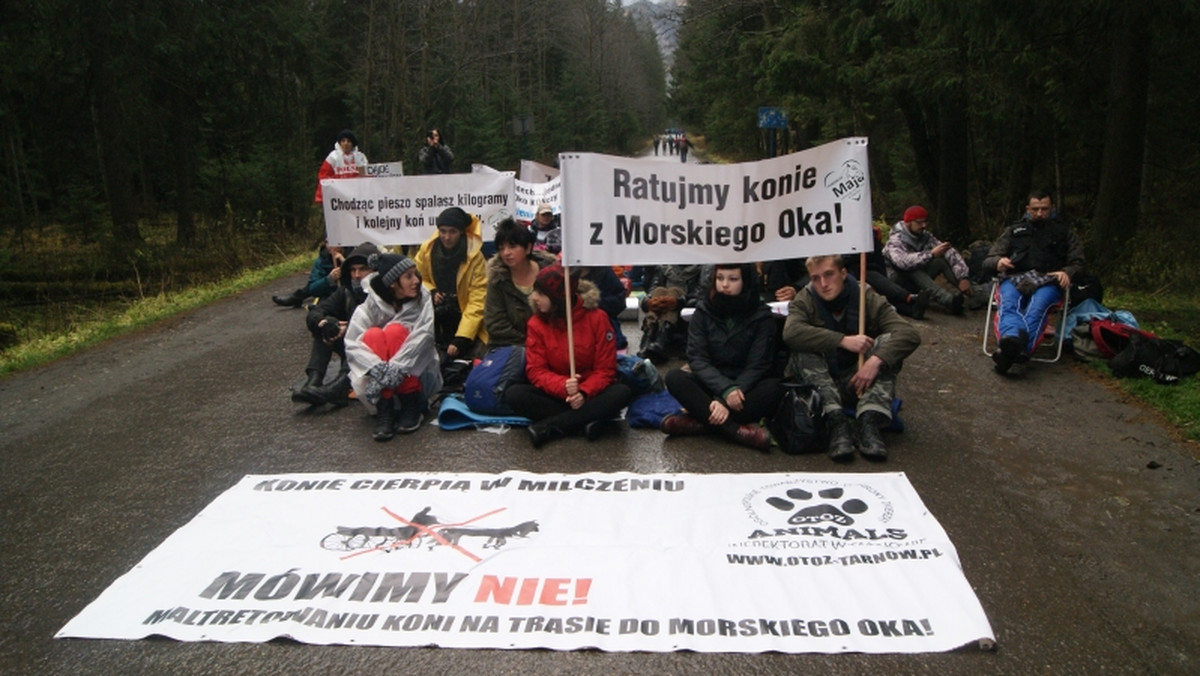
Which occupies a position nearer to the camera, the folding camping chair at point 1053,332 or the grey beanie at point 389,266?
the grey beanie at point 389,266

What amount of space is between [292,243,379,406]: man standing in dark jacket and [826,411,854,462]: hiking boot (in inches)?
153

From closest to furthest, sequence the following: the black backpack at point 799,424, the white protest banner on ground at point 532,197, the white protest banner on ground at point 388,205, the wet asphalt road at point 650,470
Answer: the wet asphalt road at point 650,470 → the black backpack at point 799,424 → the white protest banner on ground at point 388,205 → the white protest banner on ground at point 532,197

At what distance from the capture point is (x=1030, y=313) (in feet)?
24.6

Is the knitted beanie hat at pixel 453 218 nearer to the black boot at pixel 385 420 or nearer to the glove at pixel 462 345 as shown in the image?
the glove at pixel 462 345

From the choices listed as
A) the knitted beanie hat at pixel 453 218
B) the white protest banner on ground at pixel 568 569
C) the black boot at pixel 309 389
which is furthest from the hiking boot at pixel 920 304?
the black boot at pixel 309 389

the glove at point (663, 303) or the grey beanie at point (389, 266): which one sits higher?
the grey beanie at point (389, 266)

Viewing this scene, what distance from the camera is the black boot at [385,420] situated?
625 centimetres

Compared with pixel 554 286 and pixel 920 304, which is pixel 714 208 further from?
pixel 920 304

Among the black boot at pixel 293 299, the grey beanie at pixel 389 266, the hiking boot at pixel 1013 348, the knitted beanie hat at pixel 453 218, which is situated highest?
the knitted beanie hat at pixel 453 218

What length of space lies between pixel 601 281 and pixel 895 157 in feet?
62.2

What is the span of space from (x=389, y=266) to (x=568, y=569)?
330 centimetres

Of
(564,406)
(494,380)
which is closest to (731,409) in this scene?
(564,406)

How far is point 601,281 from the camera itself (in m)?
7.98

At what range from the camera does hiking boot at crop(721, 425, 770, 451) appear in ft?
18.7
